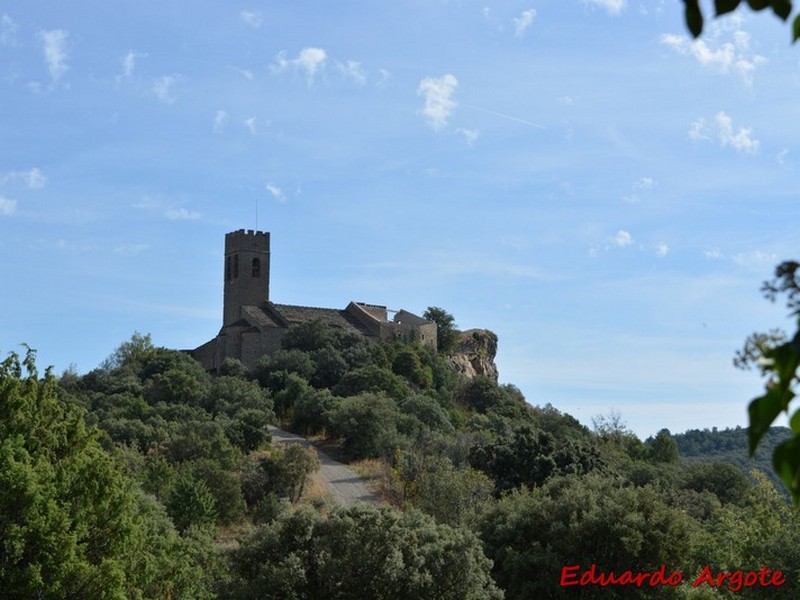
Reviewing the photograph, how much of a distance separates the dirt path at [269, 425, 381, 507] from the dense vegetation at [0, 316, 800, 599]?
3.87 ft

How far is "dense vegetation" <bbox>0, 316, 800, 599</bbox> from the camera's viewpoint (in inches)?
927

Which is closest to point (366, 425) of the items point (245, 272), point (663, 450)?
point (663, 450)

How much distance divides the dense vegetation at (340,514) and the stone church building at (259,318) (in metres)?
14.4

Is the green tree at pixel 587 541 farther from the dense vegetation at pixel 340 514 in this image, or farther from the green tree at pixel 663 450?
the green tree at pixel 663 450

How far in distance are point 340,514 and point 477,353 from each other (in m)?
61.2

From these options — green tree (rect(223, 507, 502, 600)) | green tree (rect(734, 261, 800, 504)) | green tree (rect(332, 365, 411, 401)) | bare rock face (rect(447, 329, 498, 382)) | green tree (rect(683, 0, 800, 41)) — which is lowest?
green tree (rect(223, 507, 502, 600))

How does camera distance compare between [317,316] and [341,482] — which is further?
[317,316]

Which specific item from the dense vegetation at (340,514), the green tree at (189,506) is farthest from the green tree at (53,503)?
the green tree at (189,506)

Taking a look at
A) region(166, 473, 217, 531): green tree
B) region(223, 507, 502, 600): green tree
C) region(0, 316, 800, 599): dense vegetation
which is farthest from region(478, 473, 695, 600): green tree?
region(166, 473, 217, 531): green tree

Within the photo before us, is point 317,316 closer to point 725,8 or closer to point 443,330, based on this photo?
point 443,330

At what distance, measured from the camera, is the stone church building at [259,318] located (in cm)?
7325

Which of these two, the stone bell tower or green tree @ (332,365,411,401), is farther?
the stone bell tower

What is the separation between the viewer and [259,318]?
246 feet

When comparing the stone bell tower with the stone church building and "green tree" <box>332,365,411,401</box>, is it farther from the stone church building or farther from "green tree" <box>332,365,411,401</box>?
"green tree" <box>332,365,411,401</box>
